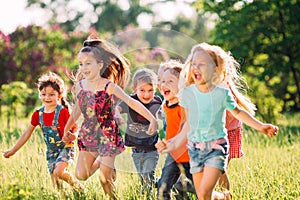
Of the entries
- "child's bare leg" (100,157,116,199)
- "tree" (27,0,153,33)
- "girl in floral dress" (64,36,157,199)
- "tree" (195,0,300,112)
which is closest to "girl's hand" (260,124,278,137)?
"girl in floral dress" (64,36,157,199)

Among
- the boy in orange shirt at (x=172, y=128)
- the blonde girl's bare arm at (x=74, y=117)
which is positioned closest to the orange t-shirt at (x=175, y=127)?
the boy in orange shirt at (x=172, y=128)

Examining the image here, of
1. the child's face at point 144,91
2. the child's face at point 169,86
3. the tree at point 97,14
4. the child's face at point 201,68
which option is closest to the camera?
the child's face at point 201,68

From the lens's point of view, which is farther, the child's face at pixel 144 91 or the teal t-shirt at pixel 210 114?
the child's face at pixel 144 91

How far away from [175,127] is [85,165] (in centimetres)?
93

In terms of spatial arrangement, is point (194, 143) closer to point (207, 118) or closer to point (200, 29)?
point (207, 118)

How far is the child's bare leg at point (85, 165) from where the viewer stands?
4.57 metres

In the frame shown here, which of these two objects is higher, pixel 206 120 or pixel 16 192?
pixel 206 120

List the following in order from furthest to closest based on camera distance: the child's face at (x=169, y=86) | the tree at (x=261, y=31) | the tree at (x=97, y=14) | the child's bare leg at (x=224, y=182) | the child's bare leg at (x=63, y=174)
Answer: the tree at (x=97, y=14)
the tree at (x=261, y=31)
the child's bare leg at (x=63, y=174)
the child's bare leg at (x=224, y=182)
the child's face at (x=169, y=86)

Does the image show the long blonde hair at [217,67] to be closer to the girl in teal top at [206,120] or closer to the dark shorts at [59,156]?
the girl in teal top at [206,120]

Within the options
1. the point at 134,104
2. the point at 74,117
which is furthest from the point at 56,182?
the point at 134,104

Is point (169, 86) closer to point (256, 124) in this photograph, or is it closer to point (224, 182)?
point (256, 124)

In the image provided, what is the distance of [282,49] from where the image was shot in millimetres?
11602

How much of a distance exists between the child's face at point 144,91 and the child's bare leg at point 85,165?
0.68 metres

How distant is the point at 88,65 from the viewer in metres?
4.57
